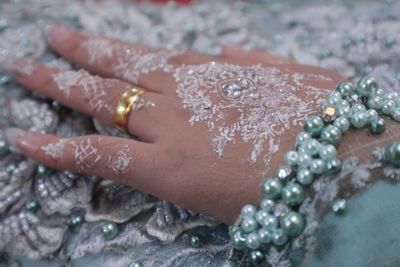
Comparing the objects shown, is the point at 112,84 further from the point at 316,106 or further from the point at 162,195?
the point at 316,106

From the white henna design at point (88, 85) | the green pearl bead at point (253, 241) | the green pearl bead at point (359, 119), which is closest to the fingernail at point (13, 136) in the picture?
the white henna design at point (88, 85)

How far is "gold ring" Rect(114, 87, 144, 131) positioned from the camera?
3.01 feet

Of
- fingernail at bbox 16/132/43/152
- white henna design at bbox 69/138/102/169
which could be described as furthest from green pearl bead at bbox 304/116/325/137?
fingernail at bbox 16/132/43/152

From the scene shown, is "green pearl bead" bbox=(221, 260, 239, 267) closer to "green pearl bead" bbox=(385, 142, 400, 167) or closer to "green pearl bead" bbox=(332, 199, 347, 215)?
"green pearl bead" bbox=(332, 199, 347, 215)

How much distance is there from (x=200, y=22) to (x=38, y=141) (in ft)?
1.78

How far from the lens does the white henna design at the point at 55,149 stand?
2.90ft

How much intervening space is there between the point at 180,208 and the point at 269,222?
197 mm

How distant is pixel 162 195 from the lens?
0.83m

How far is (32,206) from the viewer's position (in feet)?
2.98

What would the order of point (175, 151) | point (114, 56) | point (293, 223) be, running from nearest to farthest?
point (293, 223) < point (175, 151) < point (114, 56)

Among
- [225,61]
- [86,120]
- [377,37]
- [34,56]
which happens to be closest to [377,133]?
[225,61]

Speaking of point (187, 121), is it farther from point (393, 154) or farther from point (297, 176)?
point (393, 154)

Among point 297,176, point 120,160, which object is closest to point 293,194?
point 297,176

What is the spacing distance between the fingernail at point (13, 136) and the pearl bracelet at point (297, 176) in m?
0.43
